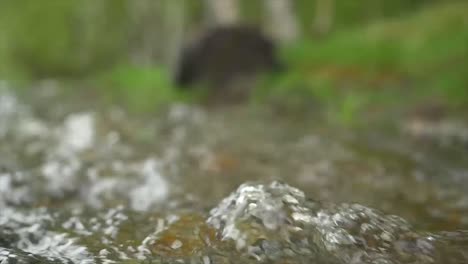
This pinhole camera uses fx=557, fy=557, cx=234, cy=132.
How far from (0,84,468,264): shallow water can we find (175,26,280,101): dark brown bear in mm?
2242

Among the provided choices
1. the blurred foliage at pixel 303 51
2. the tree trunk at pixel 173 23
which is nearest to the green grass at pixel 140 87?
the blurred foliage at pixel 303 51

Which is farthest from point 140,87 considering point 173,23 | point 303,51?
point 173,23

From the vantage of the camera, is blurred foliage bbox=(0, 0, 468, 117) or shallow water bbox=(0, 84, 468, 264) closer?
Answer: shallow water bbox=(0, 84, 468, 264)

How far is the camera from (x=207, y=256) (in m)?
3.89

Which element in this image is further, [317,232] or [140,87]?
[140,87]

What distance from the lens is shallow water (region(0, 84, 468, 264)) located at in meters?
4.03

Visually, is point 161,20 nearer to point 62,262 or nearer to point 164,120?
point 164,120

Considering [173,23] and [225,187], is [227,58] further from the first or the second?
[225,187]

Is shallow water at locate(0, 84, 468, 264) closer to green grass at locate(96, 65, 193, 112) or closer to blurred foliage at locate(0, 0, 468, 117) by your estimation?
green grass at locate(96, 65, 193, 112)

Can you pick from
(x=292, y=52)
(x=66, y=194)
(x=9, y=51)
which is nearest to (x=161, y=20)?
(x=9, y=51)

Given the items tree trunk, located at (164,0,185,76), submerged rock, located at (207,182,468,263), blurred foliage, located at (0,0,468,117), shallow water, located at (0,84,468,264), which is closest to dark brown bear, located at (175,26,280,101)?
blurred foliage, located at (0,0,468,117)

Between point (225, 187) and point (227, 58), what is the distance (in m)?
9.89

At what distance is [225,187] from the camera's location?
7.41m

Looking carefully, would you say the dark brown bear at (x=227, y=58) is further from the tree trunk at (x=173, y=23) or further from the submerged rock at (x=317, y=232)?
the submerged rock at (x=317, y=232)
